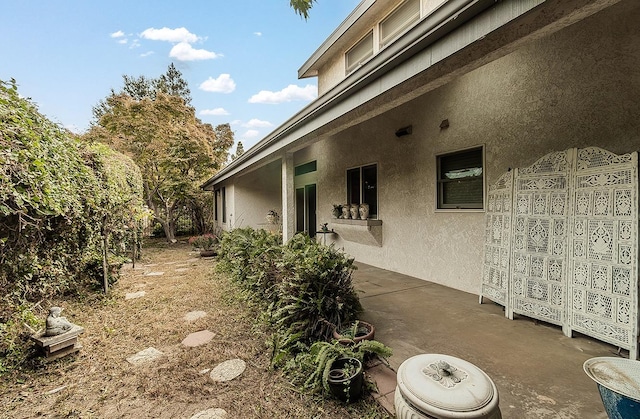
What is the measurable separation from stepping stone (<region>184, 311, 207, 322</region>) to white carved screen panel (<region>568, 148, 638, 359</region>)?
4.28 metres

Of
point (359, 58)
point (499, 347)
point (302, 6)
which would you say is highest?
point (359, 58)

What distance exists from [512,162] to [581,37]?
1.40 meters

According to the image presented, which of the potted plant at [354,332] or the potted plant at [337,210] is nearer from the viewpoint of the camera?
the potted plant at [354,332]

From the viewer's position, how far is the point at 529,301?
10.4 ft

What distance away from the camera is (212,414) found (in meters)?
2.02

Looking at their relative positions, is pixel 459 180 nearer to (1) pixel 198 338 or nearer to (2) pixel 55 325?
(1) pixel 198 338

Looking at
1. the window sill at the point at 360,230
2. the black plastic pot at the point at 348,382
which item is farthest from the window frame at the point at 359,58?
the black plastic pot at the point at 348,382

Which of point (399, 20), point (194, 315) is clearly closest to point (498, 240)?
point (194, 315)

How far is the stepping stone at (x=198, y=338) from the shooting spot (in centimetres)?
311

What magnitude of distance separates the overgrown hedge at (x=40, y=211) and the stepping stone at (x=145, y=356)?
0.95 m

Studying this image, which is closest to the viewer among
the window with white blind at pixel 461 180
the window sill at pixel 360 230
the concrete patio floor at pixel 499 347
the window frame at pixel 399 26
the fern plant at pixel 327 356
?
→ the concrete patio floor at pixel 499 347

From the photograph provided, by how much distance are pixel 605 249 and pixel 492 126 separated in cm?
198

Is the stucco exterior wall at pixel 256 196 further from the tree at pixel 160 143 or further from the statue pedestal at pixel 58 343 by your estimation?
the statue pedestal at pixel 58 343

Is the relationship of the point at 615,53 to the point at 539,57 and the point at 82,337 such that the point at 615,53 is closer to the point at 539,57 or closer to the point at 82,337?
the point at 539,57
